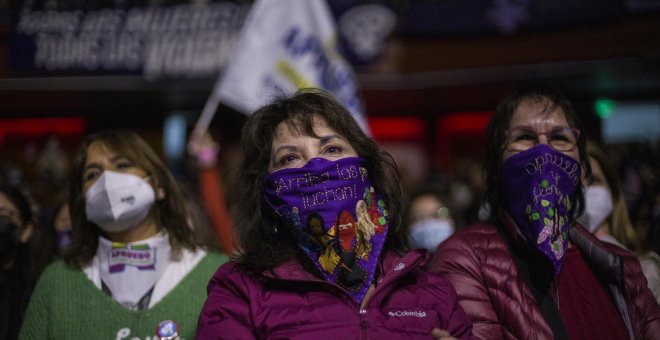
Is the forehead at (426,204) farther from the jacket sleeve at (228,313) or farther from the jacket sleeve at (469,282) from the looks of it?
the jacket sleeve at (228,313)

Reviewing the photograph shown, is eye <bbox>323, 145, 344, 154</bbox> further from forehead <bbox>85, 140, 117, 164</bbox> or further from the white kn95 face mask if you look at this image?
forehead <bbox>85, 140, 117, 164</bbox>

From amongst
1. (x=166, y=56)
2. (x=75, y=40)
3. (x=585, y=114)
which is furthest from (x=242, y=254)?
(x=585, y=114)

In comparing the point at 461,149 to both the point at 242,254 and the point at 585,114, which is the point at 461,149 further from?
the point at 242,254

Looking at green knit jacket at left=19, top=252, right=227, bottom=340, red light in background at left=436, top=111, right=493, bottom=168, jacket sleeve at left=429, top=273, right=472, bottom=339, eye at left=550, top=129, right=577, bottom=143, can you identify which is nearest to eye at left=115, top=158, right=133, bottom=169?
green knit jacket at left=19, top=252, right=227, bottom=340

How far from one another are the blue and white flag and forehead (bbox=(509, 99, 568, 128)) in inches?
79.3

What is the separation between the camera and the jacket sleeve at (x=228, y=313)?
214 centimetres

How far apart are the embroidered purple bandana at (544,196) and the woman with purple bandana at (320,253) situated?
1.33ft

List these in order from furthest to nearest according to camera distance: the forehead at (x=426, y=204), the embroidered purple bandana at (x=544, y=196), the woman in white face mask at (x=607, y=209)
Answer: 1. the forehead at (x=426, y=204)
2. the woman in white face mask at (x=607, y=209)
3. the embroidered purple bandana at (x=544, y=196)

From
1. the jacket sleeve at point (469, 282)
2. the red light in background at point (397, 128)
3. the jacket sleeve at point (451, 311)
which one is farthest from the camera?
the red light in background at point (397, 128)

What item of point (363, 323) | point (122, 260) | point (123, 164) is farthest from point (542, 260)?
point (123, 164)

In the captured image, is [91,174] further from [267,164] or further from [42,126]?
[42,126]

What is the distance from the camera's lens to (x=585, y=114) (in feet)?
35.8

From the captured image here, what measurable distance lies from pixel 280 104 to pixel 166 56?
7.30m

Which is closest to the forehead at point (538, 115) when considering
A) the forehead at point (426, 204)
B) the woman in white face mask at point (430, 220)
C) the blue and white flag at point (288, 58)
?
the blue and white flag at point (288, 58)
